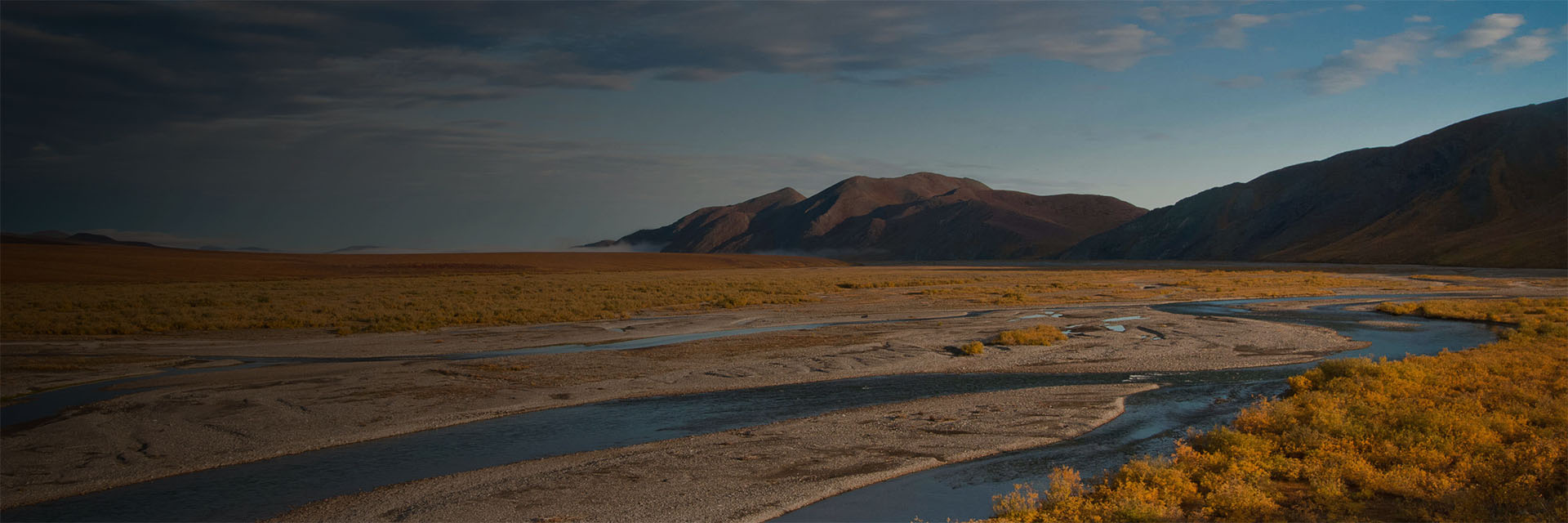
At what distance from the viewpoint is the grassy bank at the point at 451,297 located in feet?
111

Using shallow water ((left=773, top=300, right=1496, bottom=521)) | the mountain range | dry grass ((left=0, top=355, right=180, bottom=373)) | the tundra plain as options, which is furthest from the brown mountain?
dry grass ((left=0, top=355, right=180, bottom=373))

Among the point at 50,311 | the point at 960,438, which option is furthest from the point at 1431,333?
the point at 50,311

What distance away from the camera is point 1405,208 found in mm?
135125

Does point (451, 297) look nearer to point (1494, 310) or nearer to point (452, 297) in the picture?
point (452, 297)

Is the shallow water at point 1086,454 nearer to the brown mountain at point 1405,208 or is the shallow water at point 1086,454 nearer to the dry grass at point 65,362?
the dry grass at point 65,362

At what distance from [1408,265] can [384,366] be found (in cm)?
11492

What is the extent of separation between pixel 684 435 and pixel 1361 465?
31.9ft

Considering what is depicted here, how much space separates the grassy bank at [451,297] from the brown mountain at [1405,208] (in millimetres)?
50958

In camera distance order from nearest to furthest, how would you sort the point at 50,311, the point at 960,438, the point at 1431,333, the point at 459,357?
the point at 960,438, the point at 459,357, the point at 1431,333, the point at 50,311

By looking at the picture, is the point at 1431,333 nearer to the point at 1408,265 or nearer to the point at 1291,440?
the point at 1291,440

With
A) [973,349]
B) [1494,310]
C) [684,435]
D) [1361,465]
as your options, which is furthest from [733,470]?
[1494,310]

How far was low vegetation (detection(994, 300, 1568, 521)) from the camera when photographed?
917 centimetres

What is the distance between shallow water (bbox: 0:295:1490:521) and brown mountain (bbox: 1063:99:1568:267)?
9180 cm

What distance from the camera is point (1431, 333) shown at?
28625 millimetres
